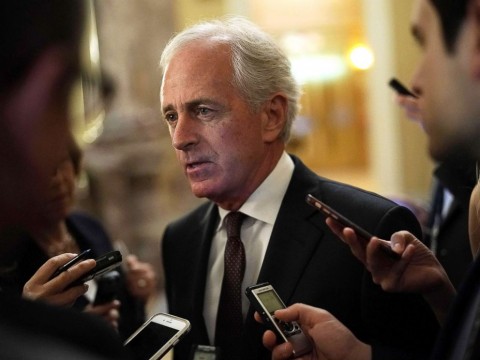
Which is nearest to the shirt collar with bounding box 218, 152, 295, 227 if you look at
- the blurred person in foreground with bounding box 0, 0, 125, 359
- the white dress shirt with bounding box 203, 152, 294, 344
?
the white dress shirt with bounding box 203, 152, 294, 344

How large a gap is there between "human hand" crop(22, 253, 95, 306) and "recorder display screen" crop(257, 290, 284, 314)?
0.40 meters

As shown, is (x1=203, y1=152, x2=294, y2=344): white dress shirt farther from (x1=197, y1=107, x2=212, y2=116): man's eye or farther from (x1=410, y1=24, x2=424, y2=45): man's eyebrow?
(x1=410, y1=24, x2=424, y2=45): man's eyebrow

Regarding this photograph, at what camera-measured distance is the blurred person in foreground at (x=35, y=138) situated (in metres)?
0.86

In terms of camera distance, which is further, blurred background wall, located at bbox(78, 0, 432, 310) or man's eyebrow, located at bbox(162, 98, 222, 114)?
blurred background wall, located at bbox(78, 0, 432, 310)

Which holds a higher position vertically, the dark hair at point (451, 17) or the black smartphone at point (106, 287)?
the dark hair at point (451, 17)

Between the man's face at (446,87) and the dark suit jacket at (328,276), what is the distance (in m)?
0.67

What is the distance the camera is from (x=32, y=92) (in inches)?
35.5

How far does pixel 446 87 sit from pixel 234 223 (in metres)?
0.99

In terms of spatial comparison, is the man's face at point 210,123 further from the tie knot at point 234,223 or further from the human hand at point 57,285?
the human hand at point 57,285

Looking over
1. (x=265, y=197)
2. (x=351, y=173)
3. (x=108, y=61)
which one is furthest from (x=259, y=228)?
(x=351, y=173)

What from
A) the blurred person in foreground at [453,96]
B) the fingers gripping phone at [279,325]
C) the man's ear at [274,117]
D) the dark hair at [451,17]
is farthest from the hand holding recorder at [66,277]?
the dark hair at [451,17]

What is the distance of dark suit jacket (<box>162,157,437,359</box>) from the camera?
5.85ft

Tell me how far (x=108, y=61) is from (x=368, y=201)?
5.17 metres

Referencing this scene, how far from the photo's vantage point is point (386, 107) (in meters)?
7.33
